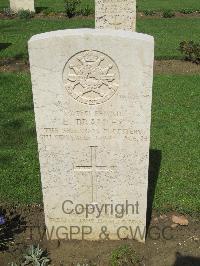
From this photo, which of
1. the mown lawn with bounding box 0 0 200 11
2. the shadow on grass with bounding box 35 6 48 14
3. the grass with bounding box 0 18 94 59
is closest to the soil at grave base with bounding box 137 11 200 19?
the mown lawn with bounding box 0 0 200 11

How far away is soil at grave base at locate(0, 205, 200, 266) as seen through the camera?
4590mm

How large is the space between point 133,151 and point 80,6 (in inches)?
712

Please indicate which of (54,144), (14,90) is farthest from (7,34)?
(54,144)

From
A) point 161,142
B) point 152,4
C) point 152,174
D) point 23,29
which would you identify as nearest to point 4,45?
point 23,29

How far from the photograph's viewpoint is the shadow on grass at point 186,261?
457 centimetres

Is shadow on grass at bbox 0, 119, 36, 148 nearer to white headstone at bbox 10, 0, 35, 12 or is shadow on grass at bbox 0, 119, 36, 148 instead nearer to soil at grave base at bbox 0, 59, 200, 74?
soil at grave base at bbox 0, 59, 200, 74

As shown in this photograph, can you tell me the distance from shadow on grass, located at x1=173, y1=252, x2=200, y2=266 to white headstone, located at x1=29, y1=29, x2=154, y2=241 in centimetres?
52

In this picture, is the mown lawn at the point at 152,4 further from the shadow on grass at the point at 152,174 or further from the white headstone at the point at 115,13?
the shadow on grass at the point at 152,174

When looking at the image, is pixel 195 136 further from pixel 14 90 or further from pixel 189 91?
pixel 14 90

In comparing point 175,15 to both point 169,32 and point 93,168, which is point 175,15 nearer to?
point 169,32

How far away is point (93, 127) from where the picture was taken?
421 cm

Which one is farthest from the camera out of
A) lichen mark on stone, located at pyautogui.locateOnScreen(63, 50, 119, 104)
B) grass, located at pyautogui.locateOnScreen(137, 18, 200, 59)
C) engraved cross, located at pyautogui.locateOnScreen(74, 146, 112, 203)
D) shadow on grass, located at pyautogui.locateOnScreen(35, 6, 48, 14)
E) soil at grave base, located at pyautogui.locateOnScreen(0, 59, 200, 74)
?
shadow on grass, located at pyautogui.locateOnScreen(35, 6, 48, 14)

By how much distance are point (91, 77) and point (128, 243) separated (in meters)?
2.08

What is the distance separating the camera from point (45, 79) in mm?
3992
